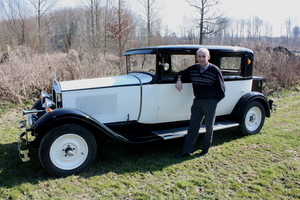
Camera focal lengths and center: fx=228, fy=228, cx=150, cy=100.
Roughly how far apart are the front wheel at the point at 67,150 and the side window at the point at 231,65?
3.13m

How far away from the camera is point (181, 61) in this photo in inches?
179

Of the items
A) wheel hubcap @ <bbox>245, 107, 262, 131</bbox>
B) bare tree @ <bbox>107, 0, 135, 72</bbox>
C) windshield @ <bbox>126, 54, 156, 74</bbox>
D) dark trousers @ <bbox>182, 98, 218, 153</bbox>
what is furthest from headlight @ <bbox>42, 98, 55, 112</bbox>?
bare tree @ <bbox>107, 0, 135, 72</bbox>

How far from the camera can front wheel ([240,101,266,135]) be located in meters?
4.99

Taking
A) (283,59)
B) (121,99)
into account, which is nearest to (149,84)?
(121,99)

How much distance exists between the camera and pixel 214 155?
4.20m

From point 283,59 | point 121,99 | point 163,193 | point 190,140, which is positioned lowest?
point 163,193

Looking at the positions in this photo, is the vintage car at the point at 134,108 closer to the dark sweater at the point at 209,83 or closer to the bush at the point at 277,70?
the dark sweater at the point at 209,83

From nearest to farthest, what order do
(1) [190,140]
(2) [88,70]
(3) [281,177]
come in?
1. (3) [281,177]
2. (1) [190,140]
3. (2) [88,70]

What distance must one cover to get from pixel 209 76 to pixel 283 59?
9285 millimetres

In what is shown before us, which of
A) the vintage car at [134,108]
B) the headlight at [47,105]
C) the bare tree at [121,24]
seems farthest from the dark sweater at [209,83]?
the bare tree at [121,24]

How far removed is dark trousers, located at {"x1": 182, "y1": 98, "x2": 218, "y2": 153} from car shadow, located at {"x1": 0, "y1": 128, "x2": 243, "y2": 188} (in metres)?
0.28

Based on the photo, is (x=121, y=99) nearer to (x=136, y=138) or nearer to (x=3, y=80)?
(x=136, y=138)

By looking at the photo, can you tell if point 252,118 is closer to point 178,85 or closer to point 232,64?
point 232,64

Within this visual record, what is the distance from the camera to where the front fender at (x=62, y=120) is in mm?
3205
